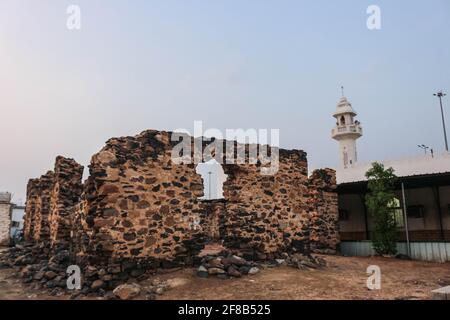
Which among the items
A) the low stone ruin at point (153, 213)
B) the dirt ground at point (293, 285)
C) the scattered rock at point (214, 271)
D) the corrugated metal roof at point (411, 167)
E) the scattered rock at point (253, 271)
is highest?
the corrugated metal roof at point (411, 167)

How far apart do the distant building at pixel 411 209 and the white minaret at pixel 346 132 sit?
28.4ft

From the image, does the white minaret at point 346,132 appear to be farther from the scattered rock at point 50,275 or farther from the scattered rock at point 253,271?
the scattered rock at point 50,275

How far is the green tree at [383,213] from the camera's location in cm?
1335

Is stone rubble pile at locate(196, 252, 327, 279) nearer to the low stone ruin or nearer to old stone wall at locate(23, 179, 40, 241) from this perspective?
the low stone ruin

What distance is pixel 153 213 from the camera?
8.12m

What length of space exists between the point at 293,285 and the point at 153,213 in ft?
11.1

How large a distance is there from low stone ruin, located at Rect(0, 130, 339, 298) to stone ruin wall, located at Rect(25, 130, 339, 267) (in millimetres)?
21

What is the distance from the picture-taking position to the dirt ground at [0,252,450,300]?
6.59m

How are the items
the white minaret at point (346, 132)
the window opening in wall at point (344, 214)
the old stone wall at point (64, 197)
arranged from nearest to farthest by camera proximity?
1. the old stone wall at point (64, 197)
2. the window opening in wall at point (344, 214)
3. the white minaret at point (346, 132)

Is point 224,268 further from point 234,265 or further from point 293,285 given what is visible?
point 293,285

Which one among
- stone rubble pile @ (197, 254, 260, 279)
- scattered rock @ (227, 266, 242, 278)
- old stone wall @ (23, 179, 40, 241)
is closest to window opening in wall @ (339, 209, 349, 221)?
stone rubble pile @ (197, 254, 260, 279)

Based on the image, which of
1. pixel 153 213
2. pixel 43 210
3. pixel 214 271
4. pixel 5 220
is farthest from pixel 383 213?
pixel 5 220

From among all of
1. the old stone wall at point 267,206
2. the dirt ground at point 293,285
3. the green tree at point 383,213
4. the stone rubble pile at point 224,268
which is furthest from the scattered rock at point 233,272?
the green tree at point 383,213
